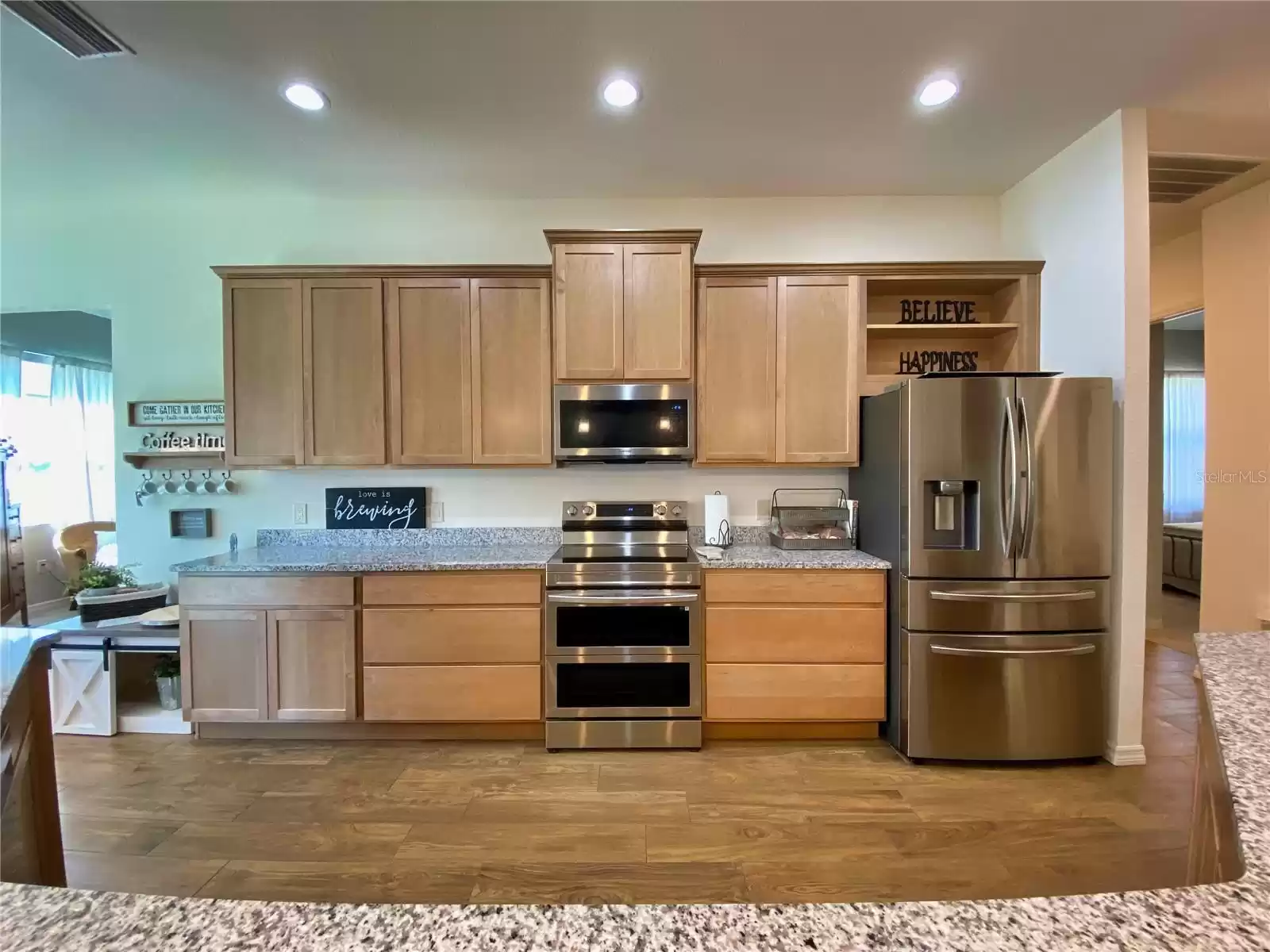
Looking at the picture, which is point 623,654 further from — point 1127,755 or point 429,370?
point 1127,755

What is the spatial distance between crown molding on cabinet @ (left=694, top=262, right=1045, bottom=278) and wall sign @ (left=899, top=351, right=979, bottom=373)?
0.44 m

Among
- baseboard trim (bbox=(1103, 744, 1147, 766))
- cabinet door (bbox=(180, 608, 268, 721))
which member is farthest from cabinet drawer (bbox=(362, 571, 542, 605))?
baseboard trim (bbox=(1103, 744, 1147, 766))

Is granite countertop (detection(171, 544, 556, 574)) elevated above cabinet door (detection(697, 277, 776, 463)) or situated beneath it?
situated beneath

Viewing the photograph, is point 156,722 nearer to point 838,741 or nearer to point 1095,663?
point 838,741

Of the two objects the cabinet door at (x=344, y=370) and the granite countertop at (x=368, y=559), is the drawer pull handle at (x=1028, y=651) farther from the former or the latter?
the cabinet door at (x=344, y=370)

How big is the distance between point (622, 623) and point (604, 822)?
0.84 m

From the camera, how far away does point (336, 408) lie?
9.71ft

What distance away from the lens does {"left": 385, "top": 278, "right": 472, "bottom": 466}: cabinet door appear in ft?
9.68

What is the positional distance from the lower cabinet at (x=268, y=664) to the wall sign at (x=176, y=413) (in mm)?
1158

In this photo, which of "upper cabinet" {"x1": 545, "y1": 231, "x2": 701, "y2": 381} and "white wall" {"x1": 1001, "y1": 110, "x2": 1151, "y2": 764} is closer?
"white wall" {"x1": 1001, "y1": 110, "x2": 1151, "y2": 764}

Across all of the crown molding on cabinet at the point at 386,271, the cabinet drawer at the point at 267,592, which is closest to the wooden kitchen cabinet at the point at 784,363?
the crown molding on cabinet at the point at 386,271

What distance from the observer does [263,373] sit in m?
2.95

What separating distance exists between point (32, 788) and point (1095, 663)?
3.67 m

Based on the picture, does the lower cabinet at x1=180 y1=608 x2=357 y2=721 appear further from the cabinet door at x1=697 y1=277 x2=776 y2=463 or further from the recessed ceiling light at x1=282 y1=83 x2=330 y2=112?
the recessed ceiling light at x1=282 y1=83 x2=330 y2=112
